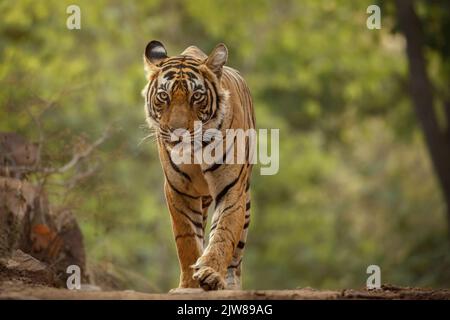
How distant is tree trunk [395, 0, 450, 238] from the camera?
17.8 metres

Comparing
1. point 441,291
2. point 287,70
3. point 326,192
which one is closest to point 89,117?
point 287,70

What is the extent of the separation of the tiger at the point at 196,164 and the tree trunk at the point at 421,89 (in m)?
9.06

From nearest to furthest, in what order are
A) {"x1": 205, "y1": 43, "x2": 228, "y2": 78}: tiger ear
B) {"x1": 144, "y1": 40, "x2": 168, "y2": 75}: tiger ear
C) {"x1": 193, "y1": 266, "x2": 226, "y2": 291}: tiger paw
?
{"x1": 193, "y1": 266, "x2": 226, "y2": 291}: tiger paw
{"x1": 205, "y1": 43, "x2": 228, "y2": 78}: tiger ear
{"x1": 144, "y1": 40, "x2": 168, "y2": 75}: tiger ear

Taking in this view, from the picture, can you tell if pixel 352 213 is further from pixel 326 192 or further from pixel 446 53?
pixel 446 53

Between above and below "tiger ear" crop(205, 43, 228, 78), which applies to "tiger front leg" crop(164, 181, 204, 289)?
below

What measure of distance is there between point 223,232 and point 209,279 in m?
0.71

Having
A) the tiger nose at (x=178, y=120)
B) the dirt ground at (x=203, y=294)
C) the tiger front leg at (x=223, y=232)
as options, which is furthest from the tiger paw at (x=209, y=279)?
the tiger nose at (x=178, y=120)

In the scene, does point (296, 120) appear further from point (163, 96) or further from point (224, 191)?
point (163, 96)

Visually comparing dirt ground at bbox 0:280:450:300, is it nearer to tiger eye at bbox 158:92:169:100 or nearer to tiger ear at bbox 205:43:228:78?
tiger eye at bbox 158:92:169:100

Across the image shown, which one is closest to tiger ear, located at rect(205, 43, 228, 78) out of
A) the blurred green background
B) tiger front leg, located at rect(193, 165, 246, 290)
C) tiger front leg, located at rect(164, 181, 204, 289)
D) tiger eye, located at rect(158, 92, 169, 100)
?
tiger eye, located at rect(158, 92, 169, 100)

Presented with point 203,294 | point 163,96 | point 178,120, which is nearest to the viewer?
point 203,294

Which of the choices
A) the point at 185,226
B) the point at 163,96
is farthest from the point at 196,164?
the point at 163,96

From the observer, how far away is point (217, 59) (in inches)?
357

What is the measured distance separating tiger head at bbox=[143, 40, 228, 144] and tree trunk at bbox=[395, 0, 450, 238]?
30.8 feet
